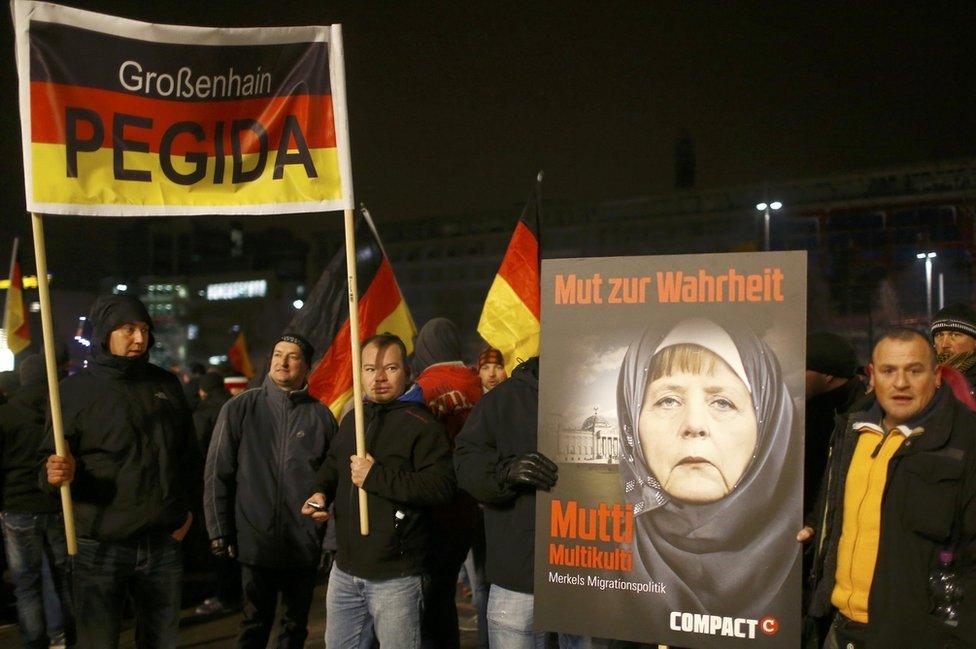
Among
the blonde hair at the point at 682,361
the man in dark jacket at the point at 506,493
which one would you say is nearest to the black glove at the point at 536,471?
the man in dark jacket at the point at 506,493

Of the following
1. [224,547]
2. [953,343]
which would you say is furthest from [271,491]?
[953,343]

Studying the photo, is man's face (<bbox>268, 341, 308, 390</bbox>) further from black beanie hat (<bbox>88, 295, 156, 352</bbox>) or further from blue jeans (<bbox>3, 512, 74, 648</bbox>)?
blue jeans (<bbox>3, 512, 74, 648</bbox>)

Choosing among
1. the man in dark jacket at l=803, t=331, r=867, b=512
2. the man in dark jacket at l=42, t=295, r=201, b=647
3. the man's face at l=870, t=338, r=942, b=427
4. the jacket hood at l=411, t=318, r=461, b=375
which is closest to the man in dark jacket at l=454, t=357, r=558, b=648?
the man's face at l=870, t=338, r=942, b=427

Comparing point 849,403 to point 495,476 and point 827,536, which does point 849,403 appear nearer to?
point 827,536

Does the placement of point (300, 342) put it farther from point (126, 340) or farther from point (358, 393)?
point (358, 393)

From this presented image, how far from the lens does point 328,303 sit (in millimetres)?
7840

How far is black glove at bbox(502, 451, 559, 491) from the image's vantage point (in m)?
3.92

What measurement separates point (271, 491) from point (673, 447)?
301cm

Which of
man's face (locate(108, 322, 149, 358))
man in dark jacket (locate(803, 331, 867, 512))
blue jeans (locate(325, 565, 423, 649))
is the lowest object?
blue jeans (locate(325, 565, 423, 649))

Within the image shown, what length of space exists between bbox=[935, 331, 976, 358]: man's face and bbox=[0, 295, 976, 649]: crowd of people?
0.01 metres

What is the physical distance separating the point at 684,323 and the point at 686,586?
991 millimetres

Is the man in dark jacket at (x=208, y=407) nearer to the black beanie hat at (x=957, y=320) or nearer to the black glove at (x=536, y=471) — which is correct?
the black glove at (x=536, y=471)

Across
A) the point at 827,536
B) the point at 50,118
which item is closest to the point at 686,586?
the point at 827,536

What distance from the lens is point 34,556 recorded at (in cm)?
700
